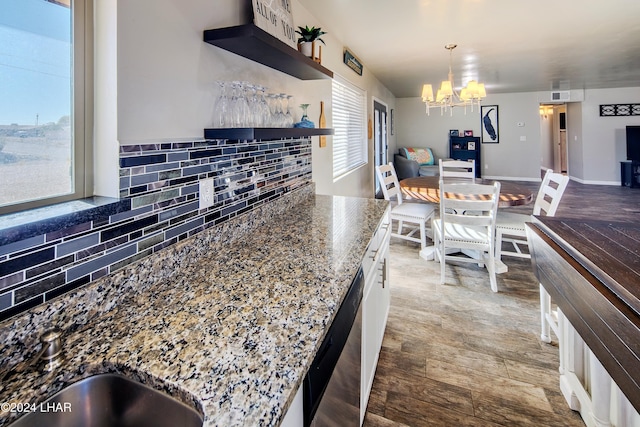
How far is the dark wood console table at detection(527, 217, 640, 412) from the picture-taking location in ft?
2.89

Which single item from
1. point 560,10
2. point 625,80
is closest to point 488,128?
point 625,80

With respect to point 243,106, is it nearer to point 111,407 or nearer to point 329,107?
point 111,407

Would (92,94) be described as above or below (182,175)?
above

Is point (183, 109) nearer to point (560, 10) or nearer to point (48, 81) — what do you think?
point (48, 81)

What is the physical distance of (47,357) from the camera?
0.68 metres

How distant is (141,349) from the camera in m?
0.72

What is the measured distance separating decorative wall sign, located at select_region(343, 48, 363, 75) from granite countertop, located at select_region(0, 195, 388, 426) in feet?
9.84

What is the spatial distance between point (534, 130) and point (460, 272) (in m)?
7.02

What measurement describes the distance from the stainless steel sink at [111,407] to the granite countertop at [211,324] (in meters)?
0.02

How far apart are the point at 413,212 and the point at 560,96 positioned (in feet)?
22.8

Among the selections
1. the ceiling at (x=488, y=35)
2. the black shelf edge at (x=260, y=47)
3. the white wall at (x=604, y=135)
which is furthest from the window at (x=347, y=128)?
the white wall at (x=604, y=135)

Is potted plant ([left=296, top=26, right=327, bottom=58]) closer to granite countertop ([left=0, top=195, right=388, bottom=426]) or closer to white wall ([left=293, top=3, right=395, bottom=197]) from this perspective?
white wall ([left=293, top=3, right=395, bottom=197])

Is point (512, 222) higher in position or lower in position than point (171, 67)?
lower

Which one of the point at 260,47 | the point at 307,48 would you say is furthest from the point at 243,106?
the point at 307,48
